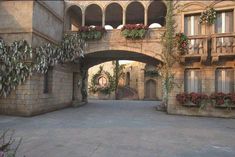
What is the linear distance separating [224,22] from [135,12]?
5627 millimetres

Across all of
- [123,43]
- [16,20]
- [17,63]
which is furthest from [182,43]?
[16,20]

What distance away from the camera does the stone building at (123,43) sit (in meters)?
Answer: 10.4

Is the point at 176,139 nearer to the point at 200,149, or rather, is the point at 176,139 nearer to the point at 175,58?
the point at 200,149

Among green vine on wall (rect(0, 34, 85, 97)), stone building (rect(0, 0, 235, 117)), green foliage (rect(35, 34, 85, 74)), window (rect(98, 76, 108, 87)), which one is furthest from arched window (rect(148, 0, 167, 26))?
window (rect(98, 76, 108, 87))

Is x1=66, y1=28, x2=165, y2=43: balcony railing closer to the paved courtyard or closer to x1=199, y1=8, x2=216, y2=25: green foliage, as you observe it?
x1=199, y1=8, x2=216, y2=25: green foliage

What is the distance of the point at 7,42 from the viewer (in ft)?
34.2

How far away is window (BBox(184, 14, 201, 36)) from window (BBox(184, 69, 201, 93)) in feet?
6.10

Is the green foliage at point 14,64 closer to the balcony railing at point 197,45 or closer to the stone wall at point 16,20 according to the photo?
the stone wall at point 16,20

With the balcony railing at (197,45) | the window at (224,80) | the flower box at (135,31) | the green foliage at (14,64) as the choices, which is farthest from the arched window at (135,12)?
the green foliage at (14,64)

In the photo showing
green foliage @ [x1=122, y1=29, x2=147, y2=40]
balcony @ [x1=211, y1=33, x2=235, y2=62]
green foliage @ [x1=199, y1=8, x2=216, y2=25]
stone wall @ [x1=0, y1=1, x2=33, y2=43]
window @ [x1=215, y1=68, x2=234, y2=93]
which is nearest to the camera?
stone wall @ [x1=0, y1=1, x2=33, y2=43]

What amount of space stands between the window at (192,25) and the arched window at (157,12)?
2.32 m

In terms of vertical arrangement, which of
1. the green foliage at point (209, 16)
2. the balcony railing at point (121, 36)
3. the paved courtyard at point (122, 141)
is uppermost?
the green foliage at point (209, 16)

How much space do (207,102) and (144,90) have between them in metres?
15.2

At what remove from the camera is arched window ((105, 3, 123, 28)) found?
577 inches
